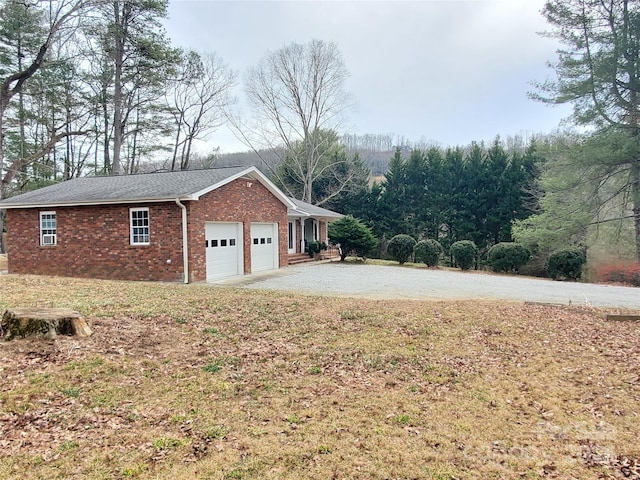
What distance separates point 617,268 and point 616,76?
27.5ft

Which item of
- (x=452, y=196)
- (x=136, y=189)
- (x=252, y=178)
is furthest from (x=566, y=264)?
(x=136, y=189)

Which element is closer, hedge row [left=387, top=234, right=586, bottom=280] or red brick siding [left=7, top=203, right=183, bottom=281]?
red brick siding [left=7, top=203, right=183, bottom=281]

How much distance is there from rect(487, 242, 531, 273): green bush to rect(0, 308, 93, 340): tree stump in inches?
757

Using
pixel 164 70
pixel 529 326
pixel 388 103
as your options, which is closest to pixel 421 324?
pixel 529 326

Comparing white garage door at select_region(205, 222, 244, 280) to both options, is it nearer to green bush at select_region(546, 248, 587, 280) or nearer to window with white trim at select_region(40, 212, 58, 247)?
window with white trim at select_region(40, 212, 58, 247)

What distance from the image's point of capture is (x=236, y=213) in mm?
15422

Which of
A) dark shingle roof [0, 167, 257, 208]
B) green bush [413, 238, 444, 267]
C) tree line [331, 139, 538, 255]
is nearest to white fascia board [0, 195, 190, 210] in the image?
dark shingle roof [0, 167, 257, 208]

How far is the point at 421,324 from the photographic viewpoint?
24.1 ft

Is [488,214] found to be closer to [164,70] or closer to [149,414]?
[164,70]

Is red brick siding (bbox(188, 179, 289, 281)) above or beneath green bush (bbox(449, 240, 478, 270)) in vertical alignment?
above

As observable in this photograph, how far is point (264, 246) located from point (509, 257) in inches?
471

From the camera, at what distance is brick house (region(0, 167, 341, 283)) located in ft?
43.0

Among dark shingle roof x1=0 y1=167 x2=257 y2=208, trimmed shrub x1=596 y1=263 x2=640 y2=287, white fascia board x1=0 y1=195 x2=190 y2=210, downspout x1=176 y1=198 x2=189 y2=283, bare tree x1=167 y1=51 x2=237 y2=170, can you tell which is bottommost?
trimmed shrub x1=596 y1=263 x2=640 y2=287

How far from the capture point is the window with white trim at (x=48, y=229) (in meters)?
14.6
